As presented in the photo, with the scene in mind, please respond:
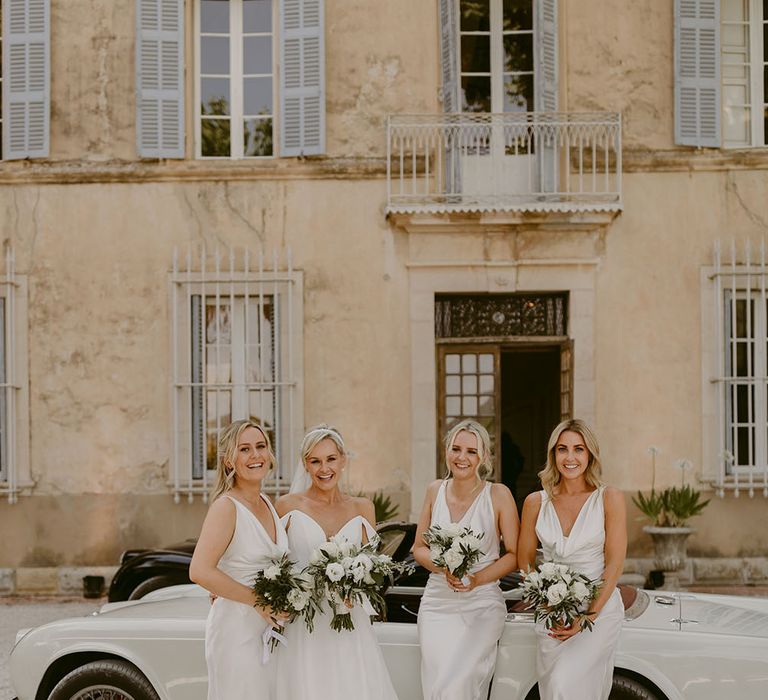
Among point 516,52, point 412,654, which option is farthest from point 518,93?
point 412,654

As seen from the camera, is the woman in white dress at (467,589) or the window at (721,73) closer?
A: the woman in white dress at (467,589)

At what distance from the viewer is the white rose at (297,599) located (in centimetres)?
426

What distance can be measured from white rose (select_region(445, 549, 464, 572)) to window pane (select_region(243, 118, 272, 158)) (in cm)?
893

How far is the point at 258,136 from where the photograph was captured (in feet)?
42.2

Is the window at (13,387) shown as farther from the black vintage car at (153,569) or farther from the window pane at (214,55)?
the black vintage car at (153,569)

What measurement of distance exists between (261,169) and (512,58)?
3.21 m

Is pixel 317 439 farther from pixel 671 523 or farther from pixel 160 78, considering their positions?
pixel 160 78

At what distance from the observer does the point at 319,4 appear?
12.4m

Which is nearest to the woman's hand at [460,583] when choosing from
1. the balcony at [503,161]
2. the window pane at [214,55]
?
the balcony at [503,161]

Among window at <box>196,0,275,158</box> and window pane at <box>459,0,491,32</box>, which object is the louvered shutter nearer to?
window pane at <box>459,0,491,32</box>

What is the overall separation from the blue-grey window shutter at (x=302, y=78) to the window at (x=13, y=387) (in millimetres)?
3449

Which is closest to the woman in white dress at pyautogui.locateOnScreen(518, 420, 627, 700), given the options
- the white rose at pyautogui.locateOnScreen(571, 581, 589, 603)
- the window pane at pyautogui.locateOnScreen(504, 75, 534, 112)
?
the white rose at pyautogui.locateOnScreen(571, 581, 589, 603)

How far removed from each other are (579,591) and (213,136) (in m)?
9.51

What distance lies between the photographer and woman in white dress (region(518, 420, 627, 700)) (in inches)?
179
